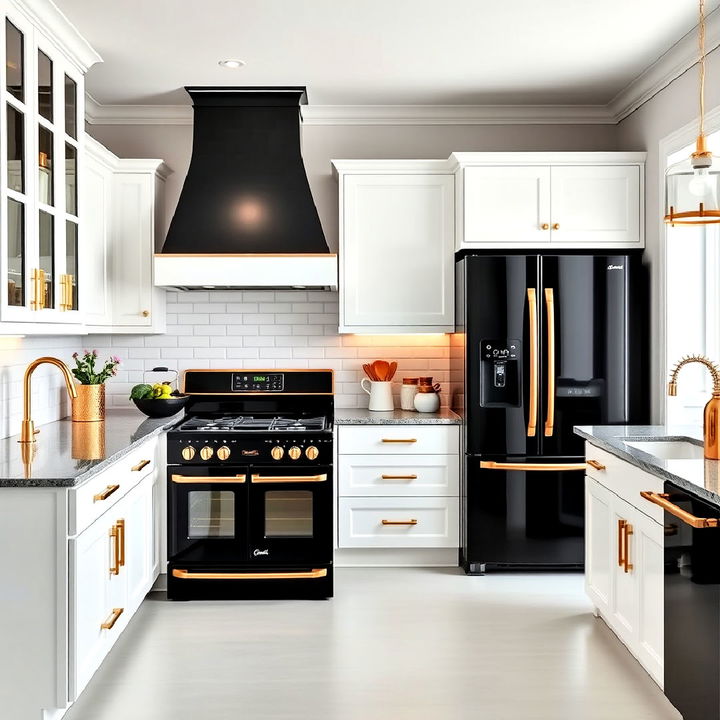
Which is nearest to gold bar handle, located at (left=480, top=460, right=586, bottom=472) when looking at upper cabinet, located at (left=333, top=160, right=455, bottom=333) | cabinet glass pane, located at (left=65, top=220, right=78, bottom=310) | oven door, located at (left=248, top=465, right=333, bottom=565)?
upper cabinet, located at (left=333, top=160, right=455, bottom=333)

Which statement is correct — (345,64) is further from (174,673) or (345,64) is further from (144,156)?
(174,673)

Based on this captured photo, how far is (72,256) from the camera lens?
357 centimetres

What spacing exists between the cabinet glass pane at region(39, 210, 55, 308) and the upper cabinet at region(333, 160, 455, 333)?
180 cm

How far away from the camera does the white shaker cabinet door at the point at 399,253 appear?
4.70m

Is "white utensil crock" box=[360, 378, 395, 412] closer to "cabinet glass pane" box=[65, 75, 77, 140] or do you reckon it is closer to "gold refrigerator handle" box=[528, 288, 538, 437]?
"gold refrigerator handle" box=[528, 288, 538, 437]

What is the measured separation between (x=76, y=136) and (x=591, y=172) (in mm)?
2668

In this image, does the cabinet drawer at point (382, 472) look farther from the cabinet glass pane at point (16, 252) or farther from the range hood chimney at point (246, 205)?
the cabinet glass pane at point (16, 252)

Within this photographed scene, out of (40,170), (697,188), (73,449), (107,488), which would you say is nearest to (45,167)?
(40,170)

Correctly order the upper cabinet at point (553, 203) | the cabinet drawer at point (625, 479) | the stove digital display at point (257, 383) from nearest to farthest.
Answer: the cabinet drawer at point (625, 479), the upper cabinet at point (553, 203), the stove digital display at point (257, 383)

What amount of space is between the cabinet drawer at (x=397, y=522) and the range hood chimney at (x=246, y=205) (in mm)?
1241

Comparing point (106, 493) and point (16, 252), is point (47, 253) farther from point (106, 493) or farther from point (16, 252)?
point (106, 493)

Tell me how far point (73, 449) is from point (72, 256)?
87cm

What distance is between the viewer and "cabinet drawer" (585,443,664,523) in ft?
9.30

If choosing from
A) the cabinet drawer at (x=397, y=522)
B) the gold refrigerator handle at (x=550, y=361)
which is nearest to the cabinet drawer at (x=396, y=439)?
the cabinet drawer at (x=397, y=522)
